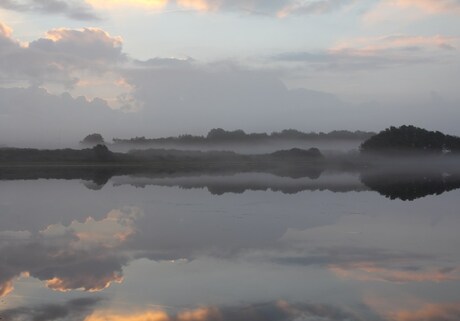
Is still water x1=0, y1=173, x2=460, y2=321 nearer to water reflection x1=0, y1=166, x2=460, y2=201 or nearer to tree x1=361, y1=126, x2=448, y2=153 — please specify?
water reflection x1=0, y1=166, x2=460, y2=201

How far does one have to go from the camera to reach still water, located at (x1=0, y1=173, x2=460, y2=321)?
959cm

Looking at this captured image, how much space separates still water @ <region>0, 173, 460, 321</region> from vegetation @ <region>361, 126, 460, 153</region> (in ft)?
292

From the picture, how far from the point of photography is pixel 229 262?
1338 centimetres

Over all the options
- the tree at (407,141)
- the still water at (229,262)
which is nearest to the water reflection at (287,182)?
the still water at (229,262)

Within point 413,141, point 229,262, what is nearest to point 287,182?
point 229,262

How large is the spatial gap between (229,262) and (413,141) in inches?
4087

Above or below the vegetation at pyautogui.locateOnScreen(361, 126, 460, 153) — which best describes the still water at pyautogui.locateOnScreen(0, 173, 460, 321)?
below

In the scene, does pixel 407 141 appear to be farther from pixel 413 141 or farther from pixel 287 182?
pixel 287 182

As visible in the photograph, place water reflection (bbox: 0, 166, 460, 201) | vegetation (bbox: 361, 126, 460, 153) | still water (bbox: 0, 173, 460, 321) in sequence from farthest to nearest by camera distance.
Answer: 1. vegetation (bbox: 361, 126, 460, 153)
2. water reflection (bbox: 0, 166, 460, 201)
3. still water (bbox: 0, 173, 460, 321)

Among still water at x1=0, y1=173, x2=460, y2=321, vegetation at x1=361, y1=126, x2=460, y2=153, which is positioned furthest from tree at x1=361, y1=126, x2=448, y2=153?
still water at x1=0, y1=173, x2=460, y2=321

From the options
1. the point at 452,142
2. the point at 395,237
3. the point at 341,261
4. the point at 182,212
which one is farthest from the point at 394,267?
the point at 452,142

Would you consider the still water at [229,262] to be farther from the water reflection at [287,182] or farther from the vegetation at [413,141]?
the vegetation at [413,141]

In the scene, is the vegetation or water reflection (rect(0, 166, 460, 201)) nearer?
water reflection (rect(0, 166, 460, 201))

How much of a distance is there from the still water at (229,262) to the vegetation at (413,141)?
8906 cm
